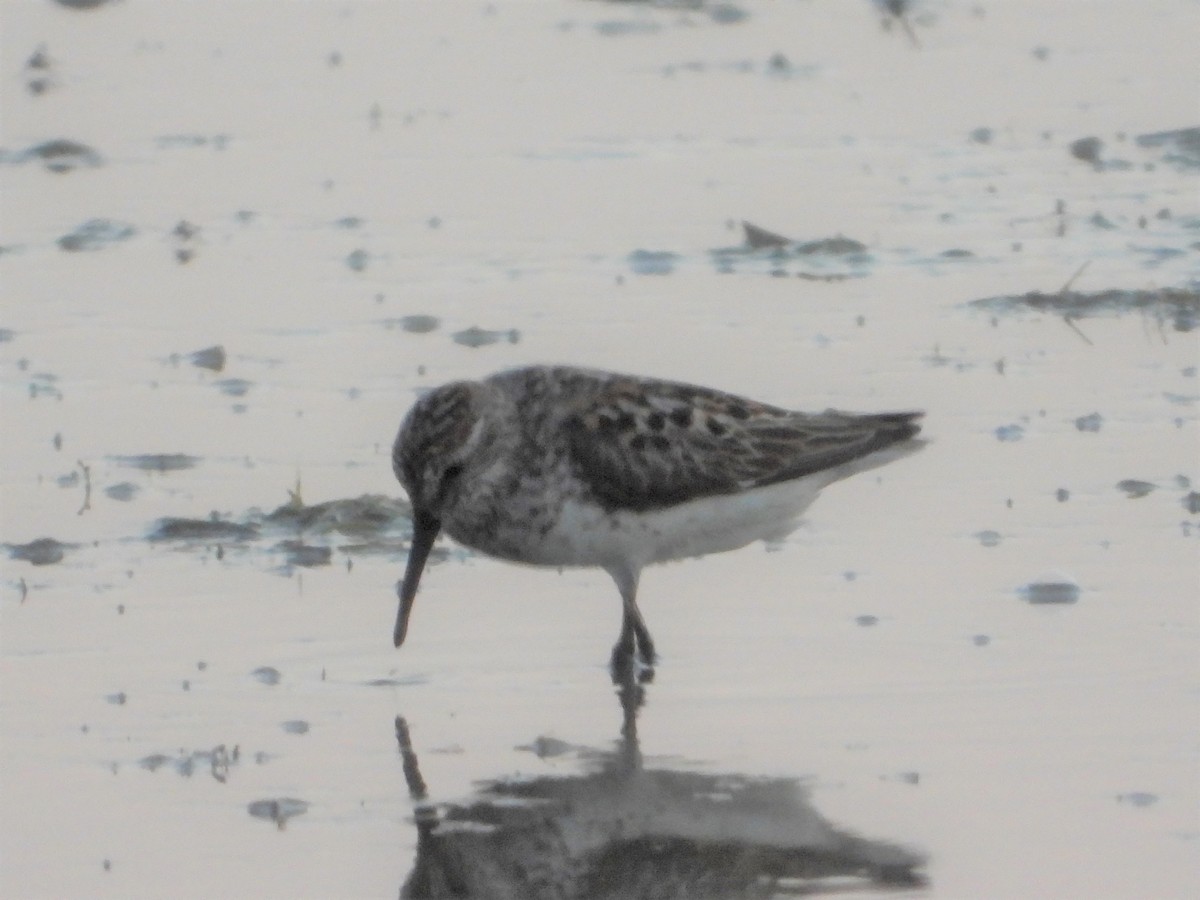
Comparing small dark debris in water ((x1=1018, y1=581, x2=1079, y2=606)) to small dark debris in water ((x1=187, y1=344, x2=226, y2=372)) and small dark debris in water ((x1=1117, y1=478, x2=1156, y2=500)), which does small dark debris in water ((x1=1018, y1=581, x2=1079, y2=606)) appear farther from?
small dark debris in water ((x1=187, y1=344, x2=226, y2=372))

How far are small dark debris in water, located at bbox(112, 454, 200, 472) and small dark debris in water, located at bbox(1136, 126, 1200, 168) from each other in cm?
793

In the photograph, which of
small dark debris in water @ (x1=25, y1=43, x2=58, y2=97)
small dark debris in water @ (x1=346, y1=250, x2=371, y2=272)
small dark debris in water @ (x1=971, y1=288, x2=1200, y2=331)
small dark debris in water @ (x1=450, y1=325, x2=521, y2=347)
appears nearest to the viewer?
small dark debris in water @ (x1=450, y1=325, x2=521, y2=347)

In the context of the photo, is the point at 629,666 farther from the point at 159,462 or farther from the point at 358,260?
the point at 358,260

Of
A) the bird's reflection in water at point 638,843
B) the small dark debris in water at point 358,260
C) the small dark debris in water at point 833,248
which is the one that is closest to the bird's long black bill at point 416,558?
the bird's reflection in water at point 638,843

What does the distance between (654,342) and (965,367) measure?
1523 mm

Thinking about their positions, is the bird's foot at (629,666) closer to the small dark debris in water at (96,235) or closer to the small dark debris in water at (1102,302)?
the small dark debris in water at (1102,302)

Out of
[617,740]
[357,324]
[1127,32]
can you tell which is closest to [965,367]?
[357,324]

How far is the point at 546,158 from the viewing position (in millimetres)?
17812

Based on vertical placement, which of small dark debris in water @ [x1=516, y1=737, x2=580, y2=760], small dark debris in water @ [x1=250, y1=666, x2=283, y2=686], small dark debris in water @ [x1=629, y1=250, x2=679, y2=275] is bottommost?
small dark debris in water @ [x1=629, y1=250, x2=679, y2=275]

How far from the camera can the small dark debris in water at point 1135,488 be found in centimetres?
1093

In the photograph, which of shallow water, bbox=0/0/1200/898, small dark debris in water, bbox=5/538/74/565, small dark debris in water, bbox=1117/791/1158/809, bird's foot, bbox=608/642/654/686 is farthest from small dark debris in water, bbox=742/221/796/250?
small dark debris in water, bbox=1117/791/1158/809

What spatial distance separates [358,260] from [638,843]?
8082 millimetres

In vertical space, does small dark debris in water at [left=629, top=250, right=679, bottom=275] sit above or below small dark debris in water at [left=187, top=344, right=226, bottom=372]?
above

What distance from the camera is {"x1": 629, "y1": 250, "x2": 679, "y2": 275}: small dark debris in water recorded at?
15.0 meters
